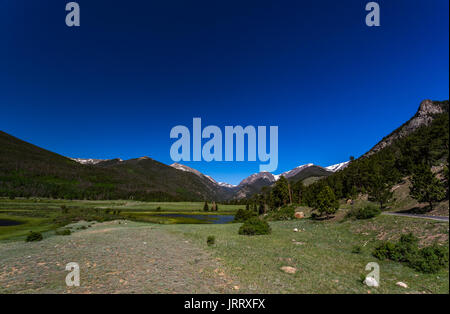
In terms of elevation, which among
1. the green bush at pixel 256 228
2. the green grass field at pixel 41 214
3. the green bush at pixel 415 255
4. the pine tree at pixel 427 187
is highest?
the pine tree at pixel 427 187

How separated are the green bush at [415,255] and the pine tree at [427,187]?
1825cm

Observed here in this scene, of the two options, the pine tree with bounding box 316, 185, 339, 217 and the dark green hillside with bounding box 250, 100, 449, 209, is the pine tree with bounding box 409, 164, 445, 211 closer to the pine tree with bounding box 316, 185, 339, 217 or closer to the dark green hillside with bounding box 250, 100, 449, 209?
the dark green hillside with bounding box 250, 100, 449, 209

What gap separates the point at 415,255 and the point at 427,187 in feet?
71.5

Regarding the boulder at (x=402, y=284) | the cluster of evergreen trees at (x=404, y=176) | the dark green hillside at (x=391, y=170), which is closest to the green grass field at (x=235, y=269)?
the boulder at (x=402, y=284)

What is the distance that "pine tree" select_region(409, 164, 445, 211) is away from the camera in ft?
87.6

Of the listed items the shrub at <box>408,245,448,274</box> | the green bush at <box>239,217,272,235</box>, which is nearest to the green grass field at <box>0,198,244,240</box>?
the green bush at <box>239,217,272,235</box>

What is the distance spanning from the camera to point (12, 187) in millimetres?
198000

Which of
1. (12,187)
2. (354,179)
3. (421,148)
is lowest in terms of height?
(12,187)

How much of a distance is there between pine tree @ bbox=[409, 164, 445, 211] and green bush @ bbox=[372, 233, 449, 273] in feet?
59.9

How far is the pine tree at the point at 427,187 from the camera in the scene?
87.6ft

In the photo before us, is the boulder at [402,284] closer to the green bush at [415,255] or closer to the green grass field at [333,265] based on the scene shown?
the green grass field at [333,265]
